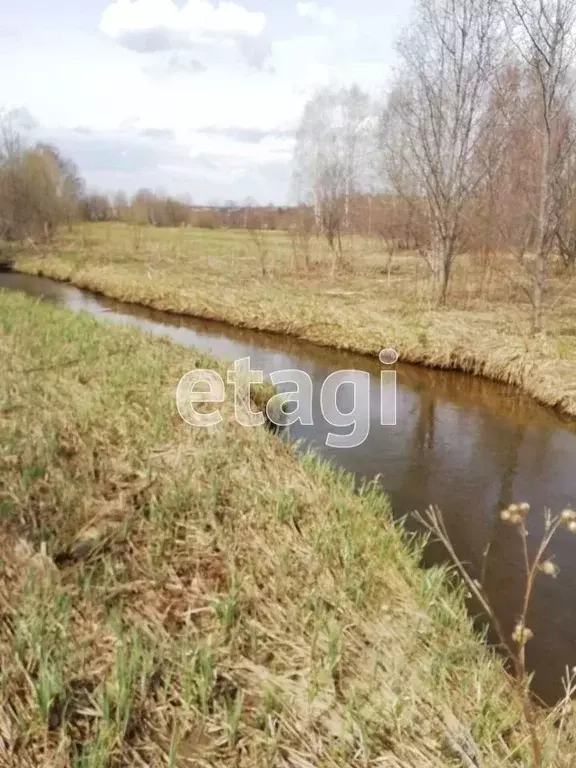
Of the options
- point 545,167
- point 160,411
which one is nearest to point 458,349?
point 545,167

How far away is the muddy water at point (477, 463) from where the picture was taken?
425 centimetres

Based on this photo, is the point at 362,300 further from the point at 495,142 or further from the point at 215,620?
the point at 215,620

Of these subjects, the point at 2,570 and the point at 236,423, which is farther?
the point at 236,423

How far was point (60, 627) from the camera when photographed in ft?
9.37

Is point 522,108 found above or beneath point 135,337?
above

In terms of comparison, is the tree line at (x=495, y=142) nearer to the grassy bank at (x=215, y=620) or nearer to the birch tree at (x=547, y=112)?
Answer: the birch tree at (x=547, y=112)

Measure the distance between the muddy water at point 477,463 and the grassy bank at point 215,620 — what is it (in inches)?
35.3

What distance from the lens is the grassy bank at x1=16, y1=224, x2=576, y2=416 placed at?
10008 millimetres

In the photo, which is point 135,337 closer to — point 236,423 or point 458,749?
point 236,423

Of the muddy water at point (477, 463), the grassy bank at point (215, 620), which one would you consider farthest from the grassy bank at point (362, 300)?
the grassy bank at point (215, 620)

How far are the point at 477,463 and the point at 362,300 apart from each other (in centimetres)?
900

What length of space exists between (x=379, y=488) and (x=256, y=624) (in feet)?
9.64

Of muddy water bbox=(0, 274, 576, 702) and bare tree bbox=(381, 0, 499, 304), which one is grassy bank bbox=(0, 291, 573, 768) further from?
bare tree bbox=(381, 0, 499, 304)

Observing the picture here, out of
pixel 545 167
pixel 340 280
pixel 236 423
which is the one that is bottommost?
pixel 236 423
